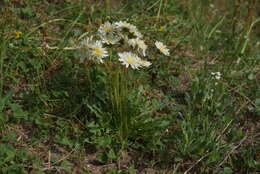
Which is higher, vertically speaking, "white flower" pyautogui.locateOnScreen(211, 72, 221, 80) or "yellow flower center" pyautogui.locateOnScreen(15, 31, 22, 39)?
"yellow flower center" pyautogui.locateOnScreen(15, 31, 22, 39)

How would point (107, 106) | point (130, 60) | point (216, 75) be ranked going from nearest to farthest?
point (130, 60) → point (107, 106) → point (216, 75)

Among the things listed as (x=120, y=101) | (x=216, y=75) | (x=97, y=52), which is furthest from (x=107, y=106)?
(x=216, y=75)

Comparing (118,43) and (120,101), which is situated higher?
(118,43)

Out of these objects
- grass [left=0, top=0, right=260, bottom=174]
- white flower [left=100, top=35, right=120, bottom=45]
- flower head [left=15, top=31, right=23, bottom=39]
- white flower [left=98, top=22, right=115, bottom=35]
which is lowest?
grass [left=0, top=0, right=260, bottom=174]

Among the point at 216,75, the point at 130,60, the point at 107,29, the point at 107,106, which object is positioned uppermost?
the point at 107,29

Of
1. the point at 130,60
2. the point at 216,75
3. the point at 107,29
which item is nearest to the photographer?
the point at 130,60

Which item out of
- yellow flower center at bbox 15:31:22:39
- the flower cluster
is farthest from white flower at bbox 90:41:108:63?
yellow flower center at bbox 15:31:22:39

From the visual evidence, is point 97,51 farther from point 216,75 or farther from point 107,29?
point 216,75

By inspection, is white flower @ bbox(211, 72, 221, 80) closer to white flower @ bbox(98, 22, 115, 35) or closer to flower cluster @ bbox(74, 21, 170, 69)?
flower cluster @ bbox(74, 21, 170, 69)

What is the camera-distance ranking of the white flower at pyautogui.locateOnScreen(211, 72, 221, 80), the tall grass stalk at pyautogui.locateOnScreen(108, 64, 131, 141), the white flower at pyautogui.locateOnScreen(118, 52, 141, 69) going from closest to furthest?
the white flower at pyautogui.locateOnScreen(118, 52, 141, 69), the tall grass stalk at pyautogui.locateOnScreen(108, 64, 131, 141), the white flower at pyautogui.locateOnScreen(211, 72, 221, 80)

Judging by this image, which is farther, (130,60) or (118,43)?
(118,43)
